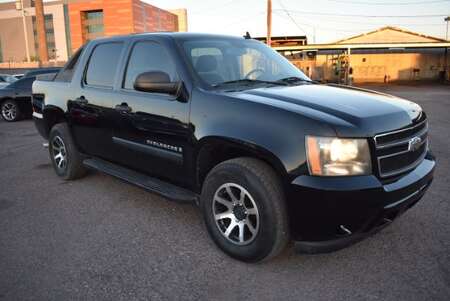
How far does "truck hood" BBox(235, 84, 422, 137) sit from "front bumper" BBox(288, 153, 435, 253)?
1.18 ft

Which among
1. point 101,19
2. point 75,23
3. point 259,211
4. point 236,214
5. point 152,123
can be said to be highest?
point 101,19

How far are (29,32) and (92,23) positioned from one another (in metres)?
42.8

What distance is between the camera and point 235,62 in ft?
13.1

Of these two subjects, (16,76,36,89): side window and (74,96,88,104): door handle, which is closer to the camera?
(74,96,88,104): door handle

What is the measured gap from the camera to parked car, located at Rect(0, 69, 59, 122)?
11.9 m

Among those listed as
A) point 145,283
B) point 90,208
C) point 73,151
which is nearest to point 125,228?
point 90,208

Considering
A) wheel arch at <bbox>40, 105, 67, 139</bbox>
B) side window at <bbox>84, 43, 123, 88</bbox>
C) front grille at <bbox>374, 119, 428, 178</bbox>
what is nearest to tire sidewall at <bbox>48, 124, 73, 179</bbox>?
Answer: wheel arch at <bbox>40, 105, 67, 139</bbox>

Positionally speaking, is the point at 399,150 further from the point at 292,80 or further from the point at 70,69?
the point at 70,69

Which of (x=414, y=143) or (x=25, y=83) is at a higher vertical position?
(x=25, y=83)

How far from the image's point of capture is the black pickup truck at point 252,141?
8.78 feet

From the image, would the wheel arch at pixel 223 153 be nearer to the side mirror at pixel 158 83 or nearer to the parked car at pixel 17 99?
the side mirror at pixel 158 83

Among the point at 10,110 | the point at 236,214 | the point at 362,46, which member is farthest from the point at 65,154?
the point at 362,46

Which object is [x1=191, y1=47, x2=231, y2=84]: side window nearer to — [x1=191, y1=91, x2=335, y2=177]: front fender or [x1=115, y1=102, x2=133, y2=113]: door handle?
[x1=191, y1=91, x2=335, y2=177]: front fender

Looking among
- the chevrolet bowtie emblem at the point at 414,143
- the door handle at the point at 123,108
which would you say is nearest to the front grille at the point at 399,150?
the chevrolet bowtie emblem at the point at 414,143
